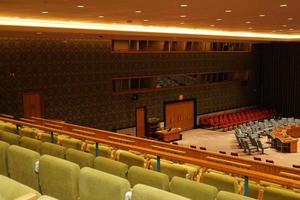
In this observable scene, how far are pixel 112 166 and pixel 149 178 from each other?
0.60 meters

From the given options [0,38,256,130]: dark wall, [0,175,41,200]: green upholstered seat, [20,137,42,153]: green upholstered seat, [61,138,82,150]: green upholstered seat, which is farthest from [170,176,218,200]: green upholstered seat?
[0,38,256,130]: dark wall

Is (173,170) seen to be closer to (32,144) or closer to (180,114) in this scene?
(32,144)

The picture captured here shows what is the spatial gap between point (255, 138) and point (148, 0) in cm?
976

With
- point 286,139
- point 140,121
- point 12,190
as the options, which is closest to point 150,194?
point 12,190

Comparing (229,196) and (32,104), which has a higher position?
(229,196)

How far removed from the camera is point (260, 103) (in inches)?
990

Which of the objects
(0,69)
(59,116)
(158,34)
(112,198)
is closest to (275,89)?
(158,34)

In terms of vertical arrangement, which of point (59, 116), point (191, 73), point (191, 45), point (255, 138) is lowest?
point (255, 138)

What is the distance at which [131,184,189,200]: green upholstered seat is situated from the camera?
2944 mm

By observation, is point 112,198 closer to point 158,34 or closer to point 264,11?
point 264,11

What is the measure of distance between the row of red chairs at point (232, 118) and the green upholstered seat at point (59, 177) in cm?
1655

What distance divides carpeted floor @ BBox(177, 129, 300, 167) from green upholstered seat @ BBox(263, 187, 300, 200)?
9.90 m

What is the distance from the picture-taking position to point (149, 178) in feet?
13.7

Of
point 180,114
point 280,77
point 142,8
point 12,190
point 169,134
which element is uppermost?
point 142,8
